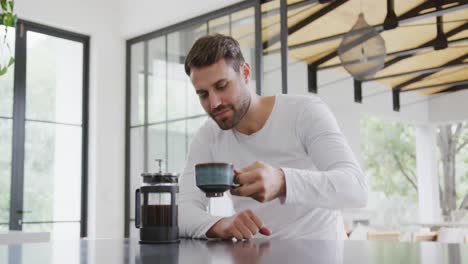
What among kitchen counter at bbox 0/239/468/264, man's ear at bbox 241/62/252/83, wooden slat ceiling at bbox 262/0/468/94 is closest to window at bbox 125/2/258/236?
wooden slat ceiling at bbox 262/0/468/94

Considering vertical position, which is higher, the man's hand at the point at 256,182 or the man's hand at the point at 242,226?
the man's hand at the point at 256,182

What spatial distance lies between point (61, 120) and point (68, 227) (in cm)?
101

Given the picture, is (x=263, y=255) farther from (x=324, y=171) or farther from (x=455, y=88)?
(x=455, y=88)

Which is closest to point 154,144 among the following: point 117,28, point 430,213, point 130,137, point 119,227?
point 130,137

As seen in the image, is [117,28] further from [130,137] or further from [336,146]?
[336,146]

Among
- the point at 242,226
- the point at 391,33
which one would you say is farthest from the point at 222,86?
the point at 391,33

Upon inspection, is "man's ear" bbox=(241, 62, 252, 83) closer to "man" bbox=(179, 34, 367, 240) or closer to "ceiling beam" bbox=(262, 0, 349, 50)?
"man" bbox=(179, 34, 367, 240)

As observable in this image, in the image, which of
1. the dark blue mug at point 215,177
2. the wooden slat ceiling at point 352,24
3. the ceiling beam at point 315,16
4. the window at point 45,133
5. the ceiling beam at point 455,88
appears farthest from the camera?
the ceiling beam at point 455,88

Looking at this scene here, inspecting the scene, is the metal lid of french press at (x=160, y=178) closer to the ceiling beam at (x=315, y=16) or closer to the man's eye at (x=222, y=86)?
the man's eye at (x=222, y=86)

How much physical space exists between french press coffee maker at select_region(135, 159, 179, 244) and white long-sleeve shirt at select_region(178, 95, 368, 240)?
0.40ft

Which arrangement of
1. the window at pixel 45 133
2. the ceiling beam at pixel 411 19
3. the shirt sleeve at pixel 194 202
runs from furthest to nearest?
1. the ceiling beam at pixel 411 19
2. the window at pixel 45 133
3. the shirt sleeve at pixel 194 202

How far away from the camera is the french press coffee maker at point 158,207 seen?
1.42m

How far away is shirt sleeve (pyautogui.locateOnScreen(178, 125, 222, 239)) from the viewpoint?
1.56 m

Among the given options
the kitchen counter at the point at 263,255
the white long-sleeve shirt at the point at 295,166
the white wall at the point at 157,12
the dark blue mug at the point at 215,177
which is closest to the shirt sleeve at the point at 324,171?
the white long-sleeve shirt at the point at 295,166
